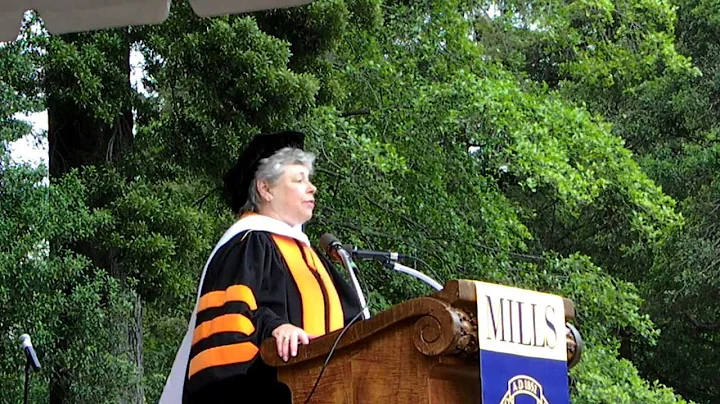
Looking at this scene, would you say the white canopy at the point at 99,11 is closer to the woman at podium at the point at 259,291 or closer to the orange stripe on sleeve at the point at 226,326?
the woman at podium at the point at 259,291

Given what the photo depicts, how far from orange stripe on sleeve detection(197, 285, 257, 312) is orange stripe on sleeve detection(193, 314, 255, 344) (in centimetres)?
5

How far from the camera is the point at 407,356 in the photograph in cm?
192

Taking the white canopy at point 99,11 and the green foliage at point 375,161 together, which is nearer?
the white canopy at point 99,11

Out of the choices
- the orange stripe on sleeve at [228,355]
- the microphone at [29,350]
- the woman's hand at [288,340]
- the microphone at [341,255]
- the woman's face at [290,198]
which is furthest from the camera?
the microphone at [29,350]

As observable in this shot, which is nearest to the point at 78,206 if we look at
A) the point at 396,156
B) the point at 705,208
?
the point at 396,156

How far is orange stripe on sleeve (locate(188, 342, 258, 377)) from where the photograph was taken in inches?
97.3

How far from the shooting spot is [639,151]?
13664mm

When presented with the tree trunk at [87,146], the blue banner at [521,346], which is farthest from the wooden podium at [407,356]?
the tree trunk at [87,146]

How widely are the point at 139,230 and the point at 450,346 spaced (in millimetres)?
4562

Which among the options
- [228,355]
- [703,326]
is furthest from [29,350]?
[703,326]

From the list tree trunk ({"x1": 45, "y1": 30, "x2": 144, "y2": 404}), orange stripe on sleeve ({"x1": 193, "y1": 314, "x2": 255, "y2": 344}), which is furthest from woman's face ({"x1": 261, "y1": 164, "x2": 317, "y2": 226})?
tree trunk ({"x1": 45, "y1": 30, "x2": 144, "y2": 404})

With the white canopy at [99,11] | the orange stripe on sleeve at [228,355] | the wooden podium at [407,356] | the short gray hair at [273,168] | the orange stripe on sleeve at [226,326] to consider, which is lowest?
the wooden podium at [407,356]

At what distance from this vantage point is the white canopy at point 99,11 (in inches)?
151

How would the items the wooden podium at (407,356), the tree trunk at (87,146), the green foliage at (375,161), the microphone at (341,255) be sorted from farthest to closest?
the tree trunk at (87,146), the green foliage at (375,161), the microphone at (341,255), the wooden podium at (407,356)
